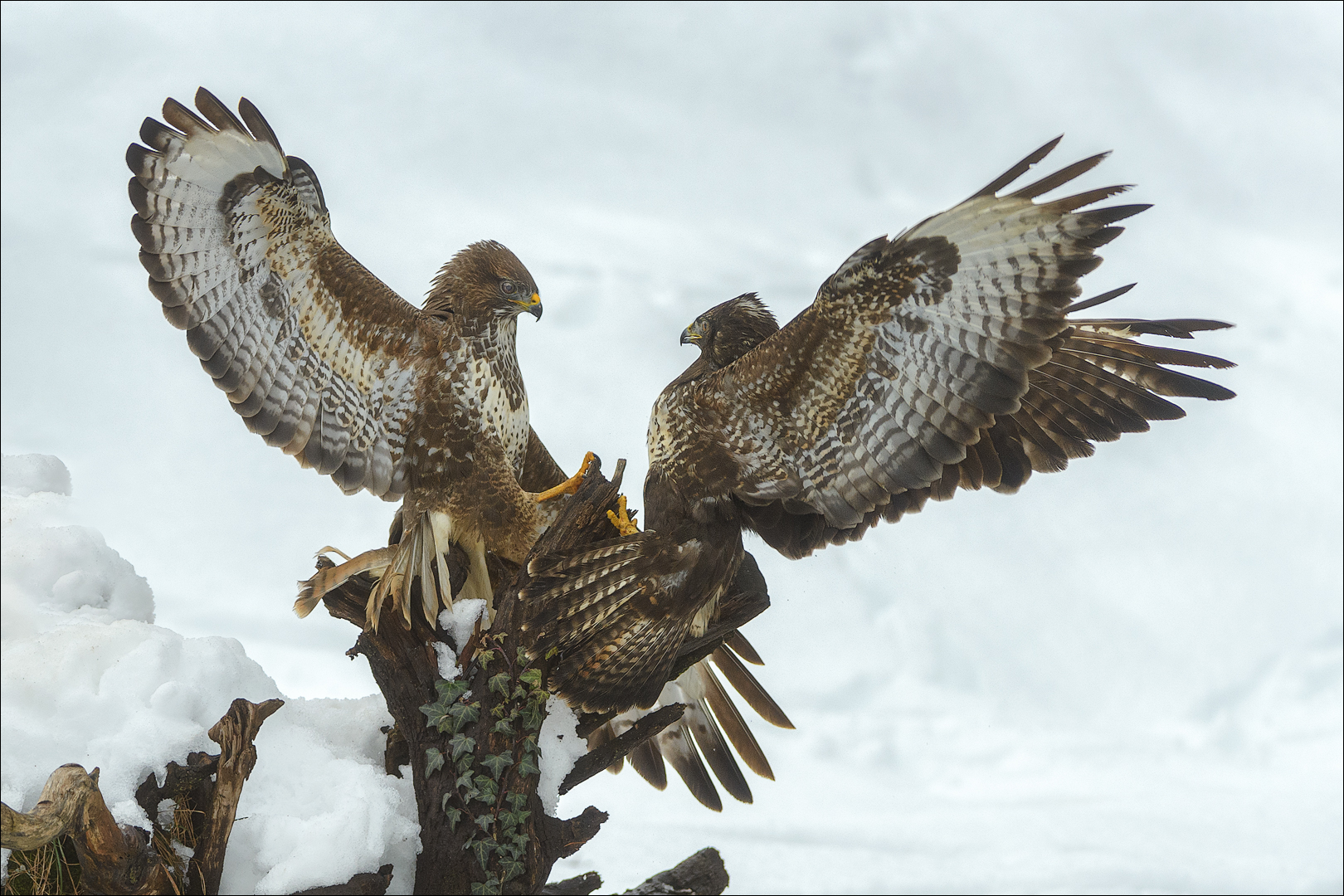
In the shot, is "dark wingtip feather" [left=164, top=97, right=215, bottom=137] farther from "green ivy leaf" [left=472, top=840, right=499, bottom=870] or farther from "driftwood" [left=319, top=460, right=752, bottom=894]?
"green ivy leaf" [left=472, top=840, right=499, bottom=870]

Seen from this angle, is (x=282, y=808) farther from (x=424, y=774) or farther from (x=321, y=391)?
(x=321, y=391)

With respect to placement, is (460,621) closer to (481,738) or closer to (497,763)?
(481,738)

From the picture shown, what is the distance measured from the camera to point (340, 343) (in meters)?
4.37

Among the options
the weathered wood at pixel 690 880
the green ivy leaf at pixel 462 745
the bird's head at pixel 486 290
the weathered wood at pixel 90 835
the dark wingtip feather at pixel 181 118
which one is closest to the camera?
the weathered wood at pixel 90 835

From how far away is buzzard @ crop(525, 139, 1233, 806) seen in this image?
356 cm

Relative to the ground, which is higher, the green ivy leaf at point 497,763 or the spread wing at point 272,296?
the spread wing at point 272,296

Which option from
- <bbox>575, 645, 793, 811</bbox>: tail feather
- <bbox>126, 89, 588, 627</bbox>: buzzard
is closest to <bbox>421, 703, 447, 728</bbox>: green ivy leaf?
<bbox>126, 89, 588, 627</bbox>: buzzard

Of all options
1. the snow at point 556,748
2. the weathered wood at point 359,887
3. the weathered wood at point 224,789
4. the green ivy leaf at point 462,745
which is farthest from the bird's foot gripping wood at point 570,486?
the weathered wood at point 359,887

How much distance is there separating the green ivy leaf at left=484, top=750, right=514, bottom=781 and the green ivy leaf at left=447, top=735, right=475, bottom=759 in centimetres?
8

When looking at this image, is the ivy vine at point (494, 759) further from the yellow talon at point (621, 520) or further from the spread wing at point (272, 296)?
the spread wing at point (272, 296)

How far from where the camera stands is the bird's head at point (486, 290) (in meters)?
4.52

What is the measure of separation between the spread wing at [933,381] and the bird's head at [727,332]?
0.24 meters

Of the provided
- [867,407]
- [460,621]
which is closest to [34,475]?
[460,621]

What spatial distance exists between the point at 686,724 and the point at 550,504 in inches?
59.8
